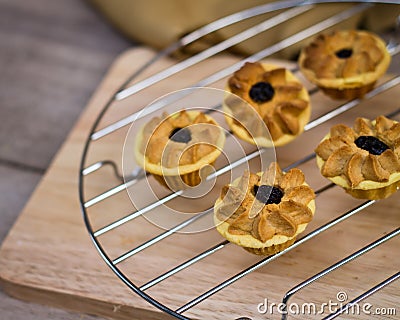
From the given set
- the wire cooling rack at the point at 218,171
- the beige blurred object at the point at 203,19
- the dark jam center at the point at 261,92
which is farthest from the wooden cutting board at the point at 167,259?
the beige blurred object at the point at 203,19

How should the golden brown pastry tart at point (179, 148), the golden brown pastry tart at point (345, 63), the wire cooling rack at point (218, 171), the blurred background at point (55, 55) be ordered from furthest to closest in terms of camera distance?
the blurred background at point (55, 55) < the golden brown pastry tart at point (345, 63) < the golden brown pastry tart at point (179, 148) < the wire cooling rack at point (218, 171)

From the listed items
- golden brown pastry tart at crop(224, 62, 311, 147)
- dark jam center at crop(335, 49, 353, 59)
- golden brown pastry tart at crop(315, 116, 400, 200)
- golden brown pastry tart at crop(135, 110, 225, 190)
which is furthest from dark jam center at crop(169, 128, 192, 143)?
dark jam center at crop(335, 49, 353, 59)

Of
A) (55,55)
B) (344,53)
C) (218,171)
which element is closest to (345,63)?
(344,53)

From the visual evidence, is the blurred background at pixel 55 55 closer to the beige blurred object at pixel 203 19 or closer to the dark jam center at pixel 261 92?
the beige blurred object at pixel 203 19

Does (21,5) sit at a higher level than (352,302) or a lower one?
higher

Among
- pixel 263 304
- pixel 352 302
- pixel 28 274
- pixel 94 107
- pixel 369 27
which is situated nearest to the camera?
pixel 352 302

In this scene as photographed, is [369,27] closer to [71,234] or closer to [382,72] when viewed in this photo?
[382,72]

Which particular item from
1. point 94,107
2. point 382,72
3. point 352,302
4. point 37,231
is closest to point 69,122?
point 94,107

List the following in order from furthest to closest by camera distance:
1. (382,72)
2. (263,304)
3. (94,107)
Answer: (94,107) < (382,72) < (263,304)
